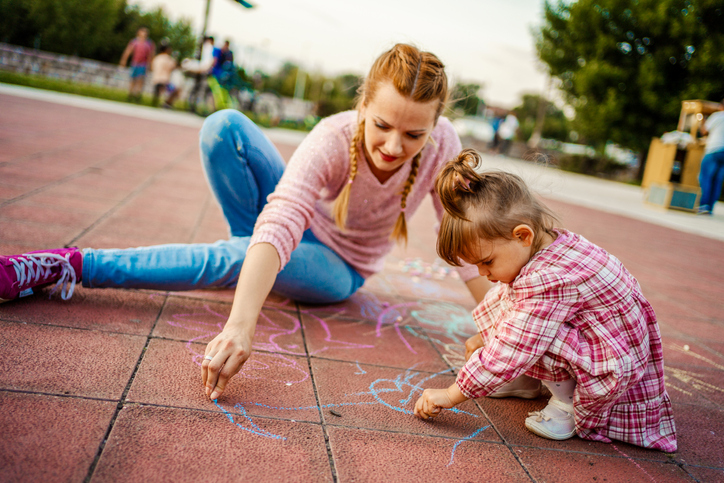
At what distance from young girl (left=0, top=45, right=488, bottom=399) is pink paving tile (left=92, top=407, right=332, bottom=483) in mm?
124

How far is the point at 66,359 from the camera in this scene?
145 centimetres

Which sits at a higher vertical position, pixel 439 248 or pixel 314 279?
pixel 439 248

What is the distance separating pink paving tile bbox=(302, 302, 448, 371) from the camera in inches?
72.7

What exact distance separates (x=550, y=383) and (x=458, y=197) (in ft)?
2.11

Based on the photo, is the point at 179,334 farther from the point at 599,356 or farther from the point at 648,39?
the point at 648,39

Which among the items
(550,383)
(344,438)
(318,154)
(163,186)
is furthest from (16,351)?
(163,186)

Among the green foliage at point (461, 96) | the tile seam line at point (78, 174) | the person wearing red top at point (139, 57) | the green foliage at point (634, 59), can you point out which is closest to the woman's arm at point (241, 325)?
the green foliage at point (461, 96)

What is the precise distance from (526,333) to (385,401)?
46cm

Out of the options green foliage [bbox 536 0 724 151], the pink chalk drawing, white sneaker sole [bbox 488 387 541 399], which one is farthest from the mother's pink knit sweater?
green foliage [bbox 536 0 724 151]

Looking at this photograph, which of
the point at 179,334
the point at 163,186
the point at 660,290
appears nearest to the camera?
the point at 179,334

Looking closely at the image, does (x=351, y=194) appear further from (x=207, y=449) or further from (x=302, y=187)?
(x=207, y=449)

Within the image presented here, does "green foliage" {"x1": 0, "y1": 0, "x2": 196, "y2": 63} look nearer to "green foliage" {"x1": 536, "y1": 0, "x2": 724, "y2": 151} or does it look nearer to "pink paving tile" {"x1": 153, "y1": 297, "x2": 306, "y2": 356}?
"green foliage" {"x1": 536, "y1": 0, "x2": 724, "y2": 151}

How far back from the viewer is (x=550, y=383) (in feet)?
5.20

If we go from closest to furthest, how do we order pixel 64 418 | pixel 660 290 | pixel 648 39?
pixel 64 418 < pixel 660 290 < pixel 648 39
